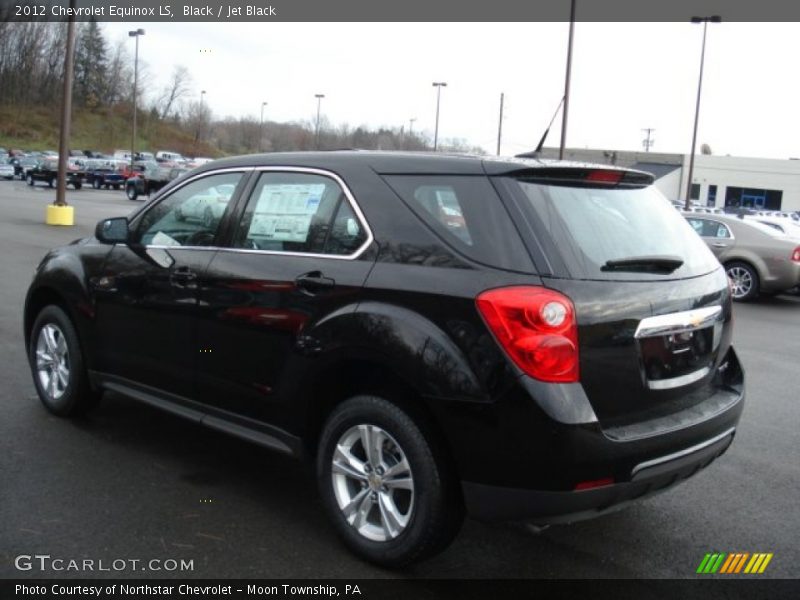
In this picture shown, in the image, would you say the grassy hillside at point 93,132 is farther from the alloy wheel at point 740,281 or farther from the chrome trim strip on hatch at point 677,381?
the chrome trim strip on hatch at point 677,381

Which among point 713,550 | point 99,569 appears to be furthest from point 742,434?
point 99,569

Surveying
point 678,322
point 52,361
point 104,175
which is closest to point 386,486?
point 678,322

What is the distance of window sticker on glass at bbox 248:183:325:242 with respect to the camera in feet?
12.6

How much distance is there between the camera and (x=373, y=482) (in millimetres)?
3418

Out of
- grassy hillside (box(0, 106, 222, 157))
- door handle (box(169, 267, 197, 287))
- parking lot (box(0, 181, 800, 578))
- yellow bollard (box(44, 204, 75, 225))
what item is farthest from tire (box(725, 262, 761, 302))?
grassy hillside (box(0, 106, 222, 157))

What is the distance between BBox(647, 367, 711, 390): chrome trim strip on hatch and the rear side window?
0.74 metres

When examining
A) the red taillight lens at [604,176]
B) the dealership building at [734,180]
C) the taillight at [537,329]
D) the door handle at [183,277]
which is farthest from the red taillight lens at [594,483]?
the dealership building at [734,180]

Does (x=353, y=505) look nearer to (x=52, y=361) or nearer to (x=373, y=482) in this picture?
(x=373, y=482)

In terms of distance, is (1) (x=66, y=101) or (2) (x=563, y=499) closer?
(2) (x=563, y=499)

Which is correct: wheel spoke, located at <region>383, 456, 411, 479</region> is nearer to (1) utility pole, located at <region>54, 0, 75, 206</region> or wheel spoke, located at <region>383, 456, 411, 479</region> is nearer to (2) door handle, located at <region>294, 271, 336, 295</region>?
(2) door handle, located at <region>294, 271, 336, 295</region>

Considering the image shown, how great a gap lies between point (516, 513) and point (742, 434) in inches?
129

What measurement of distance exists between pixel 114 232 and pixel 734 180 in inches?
2928

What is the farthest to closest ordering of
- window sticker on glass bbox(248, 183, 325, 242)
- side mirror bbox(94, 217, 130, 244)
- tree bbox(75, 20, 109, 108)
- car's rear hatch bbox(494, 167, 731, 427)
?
1. tree bbox(75, 20, 109, 108)
2. side mirror bbox(94, 217, 130, 244)
3. window sticker on glass bbox(248, 183, 325, 242)
4. car's rear hatch bbox(494, 167, 731, 427)

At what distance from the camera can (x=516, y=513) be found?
3002 mm
